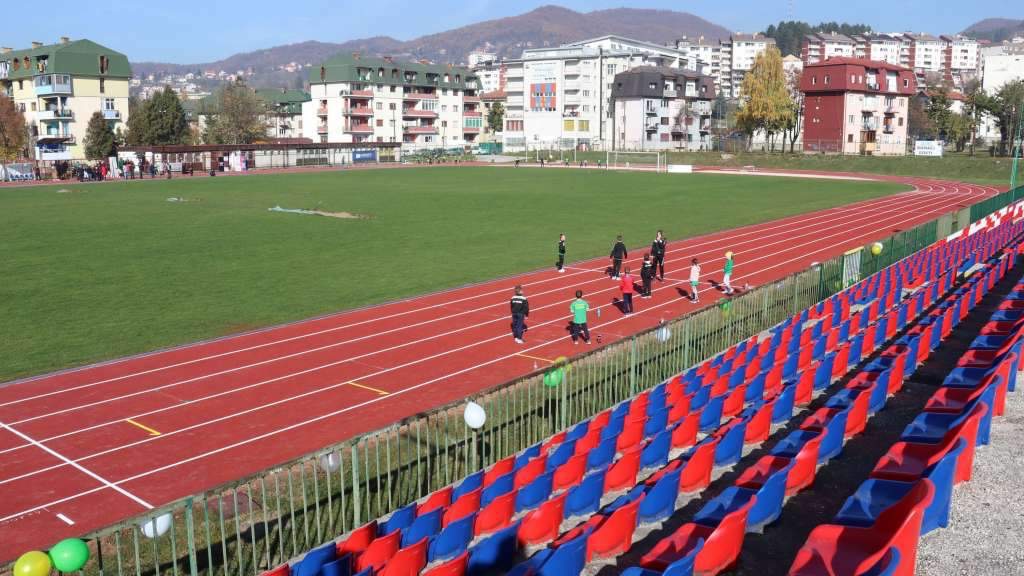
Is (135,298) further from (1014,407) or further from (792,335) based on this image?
(1014,407)

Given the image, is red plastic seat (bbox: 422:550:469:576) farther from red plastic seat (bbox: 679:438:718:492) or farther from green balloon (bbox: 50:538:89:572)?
red plastic seat (bbox: 679:438:718:492)

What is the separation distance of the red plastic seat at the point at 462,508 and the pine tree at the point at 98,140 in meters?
91.3

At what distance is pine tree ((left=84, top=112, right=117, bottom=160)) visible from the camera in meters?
88.7

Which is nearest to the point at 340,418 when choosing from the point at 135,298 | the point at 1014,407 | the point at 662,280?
the point at 1014,407

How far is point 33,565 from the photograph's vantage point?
6480 mm

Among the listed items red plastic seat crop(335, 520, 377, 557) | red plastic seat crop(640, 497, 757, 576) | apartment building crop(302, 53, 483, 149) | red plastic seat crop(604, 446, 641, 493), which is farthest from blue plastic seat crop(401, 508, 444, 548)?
apartment building crop(302, 53, 483, 149)

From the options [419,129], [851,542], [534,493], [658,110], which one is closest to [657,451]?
[534,493]

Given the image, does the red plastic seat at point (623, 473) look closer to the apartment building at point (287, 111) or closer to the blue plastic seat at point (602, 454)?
the blue plastic seat at point (602, 454)

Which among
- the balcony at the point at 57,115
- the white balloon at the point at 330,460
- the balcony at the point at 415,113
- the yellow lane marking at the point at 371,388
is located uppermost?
the balcony at the point at 415,113

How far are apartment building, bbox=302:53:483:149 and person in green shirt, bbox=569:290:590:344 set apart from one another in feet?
308

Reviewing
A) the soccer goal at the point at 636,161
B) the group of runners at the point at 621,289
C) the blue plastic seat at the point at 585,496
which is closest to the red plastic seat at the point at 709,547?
the blue plastic seat at the point at 585,496

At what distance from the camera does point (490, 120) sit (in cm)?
14862

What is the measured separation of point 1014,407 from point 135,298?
69.9 ft

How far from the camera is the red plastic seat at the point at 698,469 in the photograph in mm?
9211
